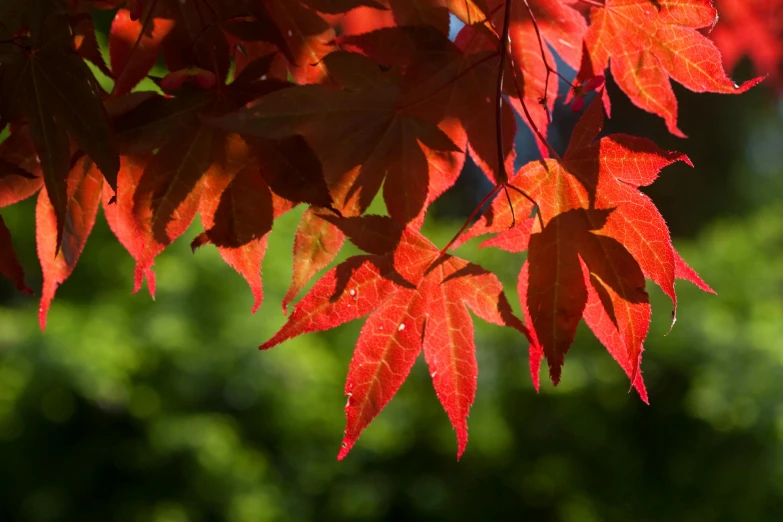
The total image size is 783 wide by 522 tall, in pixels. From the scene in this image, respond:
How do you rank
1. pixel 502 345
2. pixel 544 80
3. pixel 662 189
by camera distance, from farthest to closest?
pixel 662 189, pixel 502 345, pixel 544 80

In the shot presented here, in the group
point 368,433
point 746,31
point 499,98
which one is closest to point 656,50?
point 499,98

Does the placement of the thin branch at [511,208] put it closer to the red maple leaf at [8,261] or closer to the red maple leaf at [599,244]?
the red maple leaf at [599,244]

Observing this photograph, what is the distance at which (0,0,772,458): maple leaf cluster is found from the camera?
62cm

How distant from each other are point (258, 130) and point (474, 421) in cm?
212

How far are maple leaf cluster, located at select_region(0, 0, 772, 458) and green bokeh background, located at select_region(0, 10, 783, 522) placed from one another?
5.83 ft

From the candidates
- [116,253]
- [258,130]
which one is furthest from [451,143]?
[116,253]

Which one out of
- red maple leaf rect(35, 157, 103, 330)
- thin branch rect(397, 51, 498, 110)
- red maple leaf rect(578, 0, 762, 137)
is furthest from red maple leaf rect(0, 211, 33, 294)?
red maple leaf rect(578, 0, 762, 137)

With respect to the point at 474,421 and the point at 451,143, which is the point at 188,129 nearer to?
the point at 451,143

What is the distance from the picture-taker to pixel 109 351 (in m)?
2.62

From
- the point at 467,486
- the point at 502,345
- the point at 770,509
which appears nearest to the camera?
the point at 770,509

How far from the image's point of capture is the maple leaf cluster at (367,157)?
2.04 feet

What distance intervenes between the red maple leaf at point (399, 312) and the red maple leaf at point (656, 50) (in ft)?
0.75

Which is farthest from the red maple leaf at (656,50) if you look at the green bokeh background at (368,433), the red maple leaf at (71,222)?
the green bokeh background at (368,433)

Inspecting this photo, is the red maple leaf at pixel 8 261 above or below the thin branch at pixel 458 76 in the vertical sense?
below
